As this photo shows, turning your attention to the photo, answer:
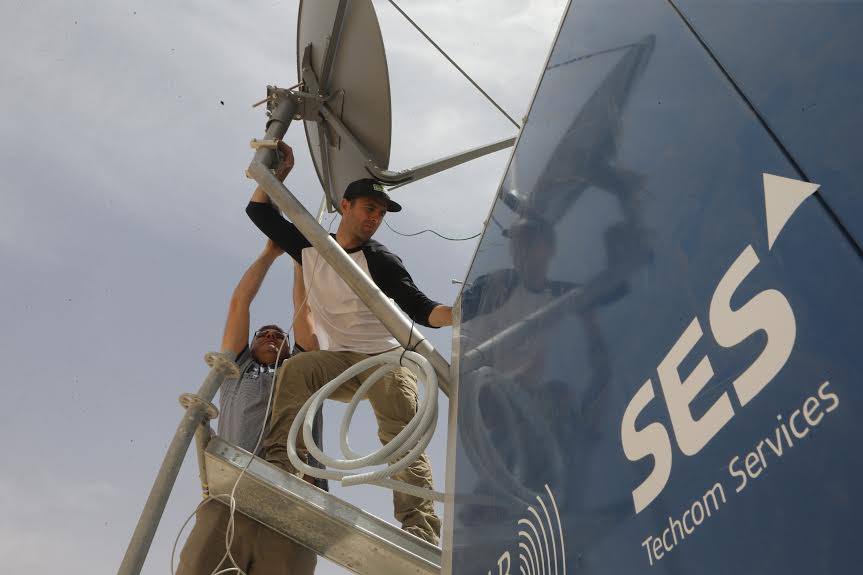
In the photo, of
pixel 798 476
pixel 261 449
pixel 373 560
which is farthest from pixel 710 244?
pixel 261 449

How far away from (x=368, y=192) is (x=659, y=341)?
167 inches

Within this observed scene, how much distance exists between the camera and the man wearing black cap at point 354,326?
523 centimetres

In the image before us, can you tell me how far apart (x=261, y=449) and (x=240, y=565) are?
29.4 inches

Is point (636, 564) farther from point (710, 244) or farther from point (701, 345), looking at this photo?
point (710, 244)

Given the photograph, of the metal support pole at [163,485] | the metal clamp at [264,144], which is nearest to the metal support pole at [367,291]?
the metal clamp at [264,144]

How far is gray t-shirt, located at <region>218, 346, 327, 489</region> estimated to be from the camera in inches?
226

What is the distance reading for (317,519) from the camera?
4.58 metres

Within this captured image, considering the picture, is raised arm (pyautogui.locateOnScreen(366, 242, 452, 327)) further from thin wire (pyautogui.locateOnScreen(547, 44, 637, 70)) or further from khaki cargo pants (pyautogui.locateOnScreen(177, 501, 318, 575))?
thin wire (pyautogui.locateOnScreen(547, 44, 637, 70))

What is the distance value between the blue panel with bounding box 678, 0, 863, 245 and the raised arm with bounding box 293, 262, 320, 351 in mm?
4595

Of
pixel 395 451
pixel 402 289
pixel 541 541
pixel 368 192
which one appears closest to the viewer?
pixel 541 541

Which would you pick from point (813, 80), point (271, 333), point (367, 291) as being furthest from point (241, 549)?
point (813, 80)

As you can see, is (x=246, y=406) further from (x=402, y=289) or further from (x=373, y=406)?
(x=402, y=289)

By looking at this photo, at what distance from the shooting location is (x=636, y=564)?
1.75 m

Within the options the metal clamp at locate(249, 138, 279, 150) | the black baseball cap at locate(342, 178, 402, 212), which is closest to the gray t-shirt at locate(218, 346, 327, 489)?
the black baseball cap at locate(342, 178, 402, 212)
